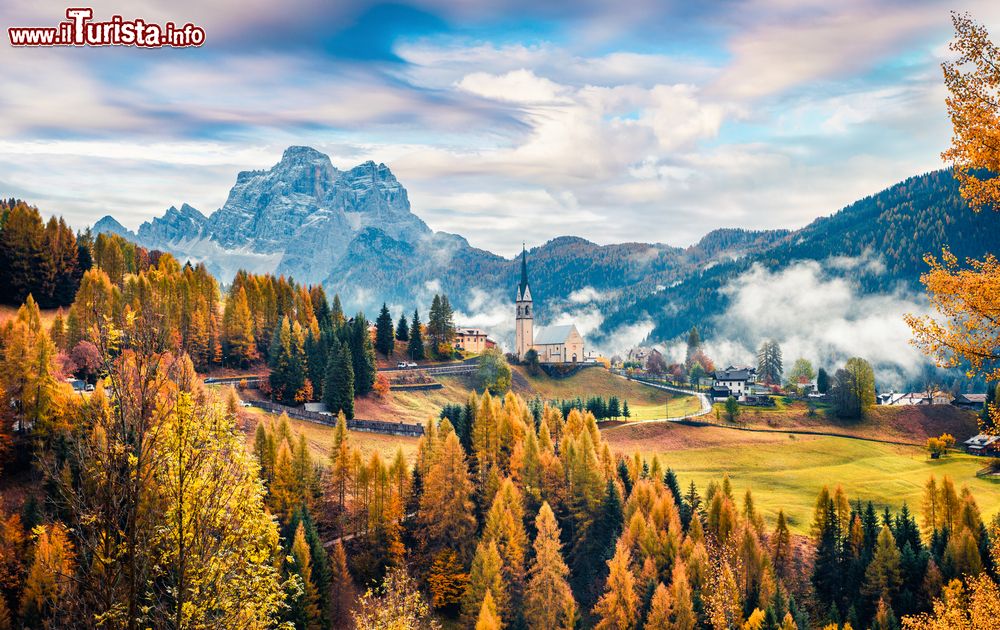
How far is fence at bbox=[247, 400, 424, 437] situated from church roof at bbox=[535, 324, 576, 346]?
8916cm

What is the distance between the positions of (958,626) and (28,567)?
5169cm

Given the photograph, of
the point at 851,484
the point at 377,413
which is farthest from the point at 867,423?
the point at 377,413

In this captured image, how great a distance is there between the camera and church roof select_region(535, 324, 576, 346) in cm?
17938

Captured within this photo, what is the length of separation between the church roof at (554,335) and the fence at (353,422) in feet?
293

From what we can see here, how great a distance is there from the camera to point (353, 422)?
92.8 meters

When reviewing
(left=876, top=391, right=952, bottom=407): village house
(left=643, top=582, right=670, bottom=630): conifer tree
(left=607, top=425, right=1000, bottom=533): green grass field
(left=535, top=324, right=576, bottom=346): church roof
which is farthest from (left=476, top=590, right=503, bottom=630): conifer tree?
(left=535, top=324, right=576, bottom=346): church roof

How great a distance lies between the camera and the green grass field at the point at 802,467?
82.9 m

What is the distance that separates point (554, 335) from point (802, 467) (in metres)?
90.1

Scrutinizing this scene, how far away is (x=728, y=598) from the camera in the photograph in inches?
1921

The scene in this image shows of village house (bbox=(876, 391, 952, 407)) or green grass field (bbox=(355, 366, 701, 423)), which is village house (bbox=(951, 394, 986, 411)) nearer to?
village house (bbox=(876, 391, 952, 407))

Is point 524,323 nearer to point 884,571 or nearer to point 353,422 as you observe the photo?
point 353,422

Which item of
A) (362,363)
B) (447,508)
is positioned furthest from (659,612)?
(362,363)

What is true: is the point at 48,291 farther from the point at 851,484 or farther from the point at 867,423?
the point at 867,423

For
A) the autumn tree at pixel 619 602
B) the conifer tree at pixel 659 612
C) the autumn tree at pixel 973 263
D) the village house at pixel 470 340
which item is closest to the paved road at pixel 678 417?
the village house at pixel 470 340
